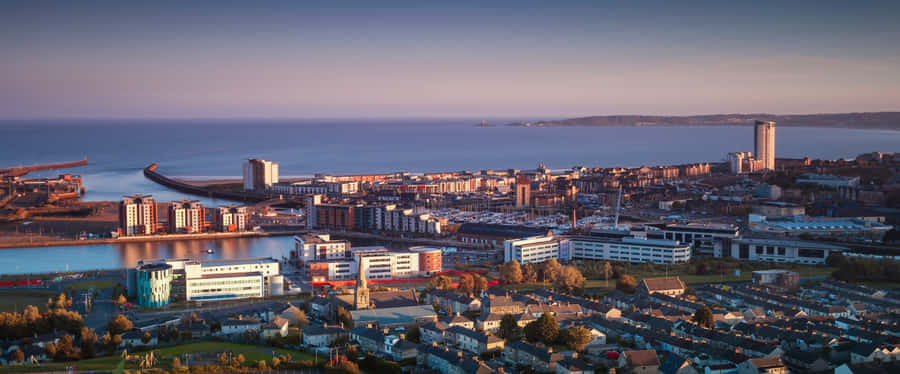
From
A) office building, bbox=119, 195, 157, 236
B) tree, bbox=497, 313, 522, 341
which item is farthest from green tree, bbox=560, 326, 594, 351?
office building, bbox=119, 195, 157, 236

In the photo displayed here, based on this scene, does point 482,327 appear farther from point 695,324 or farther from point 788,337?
point 788,337

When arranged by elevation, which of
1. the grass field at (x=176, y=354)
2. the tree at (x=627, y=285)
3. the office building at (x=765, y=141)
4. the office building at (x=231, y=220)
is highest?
the office building at (x=765, y=141)

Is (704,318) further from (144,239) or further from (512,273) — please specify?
(144,239)

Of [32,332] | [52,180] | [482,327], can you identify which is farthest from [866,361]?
[52,180]

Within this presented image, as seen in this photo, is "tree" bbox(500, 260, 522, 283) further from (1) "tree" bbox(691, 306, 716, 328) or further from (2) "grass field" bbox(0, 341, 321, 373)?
(2) "grass field" bbox(0, 341, 321, 373)

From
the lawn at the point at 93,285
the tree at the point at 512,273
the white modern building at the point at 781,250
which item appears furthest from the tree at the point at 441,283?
the white modern building at the point at 781,250

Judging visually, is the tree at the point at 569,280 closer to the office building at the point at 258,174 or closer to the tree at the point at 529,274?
the tree at the point at 529,274
